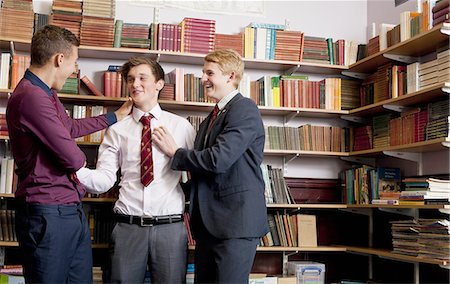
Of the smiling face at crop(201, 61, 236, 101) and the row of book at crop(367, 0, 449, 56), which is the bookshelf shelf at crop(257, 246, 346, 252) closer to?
the row of book at crop(367, 0, 449, 56)

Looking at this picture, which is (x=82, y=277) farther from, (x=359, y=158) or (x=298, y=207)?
(x=359, y=158)

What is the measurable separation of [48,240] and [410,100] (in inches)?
105

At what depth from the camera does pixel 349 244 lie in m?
4.85

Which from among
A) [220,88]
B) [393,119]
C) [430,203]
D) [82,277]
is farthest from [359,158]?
[82,277]

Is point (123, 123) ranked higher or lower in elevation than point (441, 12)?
lower

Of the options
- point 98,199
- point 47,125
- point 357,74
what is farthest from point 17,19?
point 357,74

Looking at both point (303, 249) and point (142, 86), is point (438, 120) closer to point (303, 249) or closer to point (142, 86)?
point (303, 249)

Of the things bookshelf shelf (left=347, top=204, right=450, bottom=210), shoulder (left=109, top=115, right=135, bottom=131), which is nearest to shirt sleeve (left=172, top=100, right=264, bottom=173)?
shoulder (left=109, top=115, right=135, bottom=131)

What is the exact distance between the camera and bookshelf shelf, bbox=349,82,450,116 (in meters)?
3.64

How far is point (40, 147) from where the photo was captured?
252 centimetres

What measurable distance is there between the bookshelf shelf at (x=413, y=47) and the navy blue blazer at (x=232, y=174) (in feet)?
5.31

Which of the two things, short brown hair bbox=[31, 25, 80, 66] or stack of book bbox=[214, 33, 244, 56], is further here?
stack of book bbox=[214, 33, 244, 56]

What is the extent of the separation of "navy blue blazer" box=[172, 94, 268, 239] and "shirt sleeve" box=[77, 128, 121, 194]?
0.42 m

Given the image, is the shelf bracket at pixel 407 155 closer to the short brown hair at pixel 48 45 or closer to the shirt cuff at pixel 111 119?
the shirt cuff at pixel 111 119
